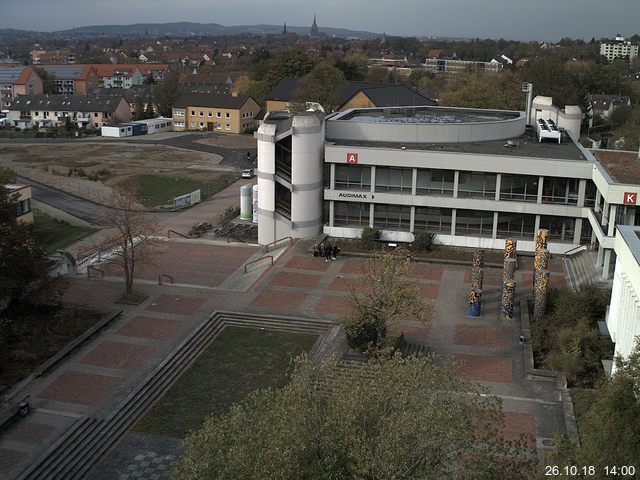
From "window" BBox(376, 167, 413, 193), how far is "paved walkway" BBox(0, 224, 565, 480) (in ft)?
18.3

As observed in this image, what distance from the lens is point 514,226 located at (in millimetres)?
42875

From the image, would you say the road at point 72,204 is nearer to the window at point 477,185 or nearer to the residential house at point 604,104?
the window at point 477,185

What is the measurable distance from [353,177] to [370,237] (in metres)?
4.12

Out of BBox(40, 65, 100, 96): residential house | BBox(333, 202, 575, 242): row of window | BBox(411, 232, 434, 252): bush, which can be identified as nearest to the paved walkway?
BBox(411, 232, 434, 252): bush

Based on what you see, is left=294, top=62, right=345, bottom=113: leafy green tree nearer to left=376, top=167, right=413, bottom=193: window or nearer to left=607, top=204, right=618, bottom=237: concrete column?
left=376, top=167, right=413, bottom=193: window

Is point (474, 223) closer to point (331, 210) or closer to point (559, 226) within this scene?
point (559, 226)

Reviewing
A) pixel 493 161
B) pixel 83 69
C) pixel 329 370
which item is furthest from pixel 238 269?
pixel 83 69

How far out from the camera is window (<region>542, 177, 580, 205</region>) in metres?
41.6

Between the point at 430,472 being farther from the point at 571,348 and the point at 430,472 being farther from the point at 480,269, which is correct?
the point at 480,269

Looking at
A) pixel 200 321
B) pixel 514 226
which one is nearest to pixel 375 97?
pixel 514 226

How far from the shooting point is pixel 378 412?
48.6 feet

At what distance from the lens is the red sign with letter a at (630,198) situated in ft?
112

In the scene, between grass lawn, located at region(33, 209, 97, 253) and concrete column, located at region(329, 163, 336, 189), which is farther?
grass lawn, located at region(33, 209, 97, 253)

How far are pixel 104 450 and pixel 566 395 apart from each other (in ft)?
52.6
